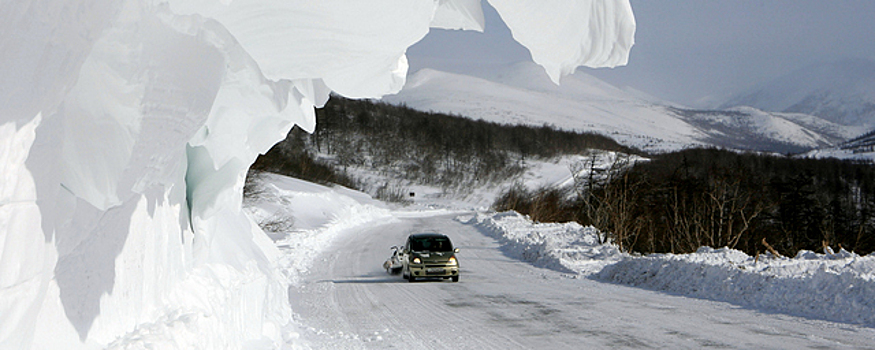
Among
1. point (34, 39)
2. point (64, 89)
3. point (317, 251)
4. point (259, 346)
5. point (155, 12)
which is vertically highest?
point (155, 12)

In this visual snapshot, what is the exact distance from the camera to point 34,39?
257 cm

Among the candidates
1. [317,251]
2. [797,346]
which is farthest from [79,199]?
[317,251]

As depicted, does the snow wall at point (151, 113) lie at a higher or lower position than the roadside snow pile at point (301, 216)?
higher

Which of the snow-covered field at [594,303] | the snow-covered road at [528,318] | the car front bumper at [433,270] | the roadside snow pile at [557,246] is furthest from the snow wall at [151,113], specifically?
the roadside snow pile at [557,246]

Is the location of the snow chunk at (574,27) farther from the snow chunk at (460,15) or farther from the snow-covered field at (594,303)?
the snow-covered field at (594,303)

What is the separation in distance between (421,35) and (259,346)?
486 centimetres

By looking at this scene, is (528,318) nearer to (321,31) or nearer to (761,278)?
(761,278)

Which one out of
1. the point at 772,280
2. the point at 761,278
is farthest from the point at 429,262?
the point at 772,280

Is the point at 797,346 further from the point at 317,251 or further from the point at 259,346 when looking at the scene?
the point at 317,251

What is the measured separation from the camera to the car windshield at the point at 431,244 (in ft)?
58.2

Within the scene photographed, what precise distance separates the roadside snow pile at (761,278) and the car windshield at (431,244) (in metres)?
3.92

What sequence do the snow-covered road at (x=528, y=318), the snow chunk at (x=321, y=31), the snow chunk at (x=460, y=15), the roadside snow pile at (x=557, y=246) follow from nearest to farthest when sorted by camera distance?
the snow chunk at (x=321, y=31) < the snow chunk at (x=460, y=15) < the snow-covered road at (x=528, y=318) < the roadside snow pile at (x=557, y=246)

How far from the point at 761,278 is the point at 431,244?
27.5 ft

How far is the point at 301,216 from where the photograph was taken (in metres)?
40.5
